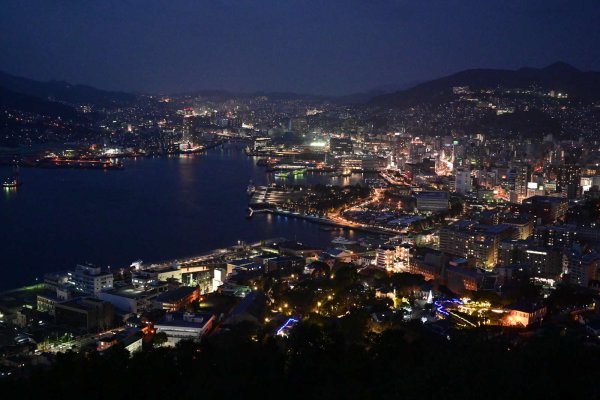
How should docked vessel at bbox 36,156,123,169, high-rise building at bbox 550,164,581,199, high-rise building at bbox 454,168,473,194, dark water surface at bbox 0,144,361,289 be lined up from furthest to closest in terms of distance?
docked vessel at bbox 36,156,123,169
high-rise building at bbox 454,168,473,194
high-rise building at bbox 550,164,581,199
dark water surface at bbox 0,144,361,289

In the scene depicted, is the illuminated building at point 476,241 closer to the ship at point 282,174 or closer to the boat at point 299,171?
the ship at point 282,174

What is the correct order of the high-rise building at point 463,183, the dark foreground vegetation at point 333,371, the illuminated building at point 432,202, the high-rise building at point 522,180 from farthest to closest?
the high-rise building at point 463,183
the high-rise building at point 522,180
the illuminated building at point 432,202
the dark foreground vegetation at point 333,371

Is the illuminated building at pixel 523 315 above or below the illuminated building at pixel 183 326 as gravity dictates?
above

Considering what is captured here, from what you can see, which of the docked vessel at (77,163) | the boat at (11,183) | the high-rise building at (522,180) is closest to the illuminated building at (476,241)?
the high-rise building at (522,180)

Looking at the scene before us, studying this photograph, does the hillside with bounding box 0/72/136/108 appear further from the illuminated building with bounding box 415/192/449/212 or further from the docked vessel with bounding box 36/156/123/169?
the illuminated building with bounding box 415/192/449/212

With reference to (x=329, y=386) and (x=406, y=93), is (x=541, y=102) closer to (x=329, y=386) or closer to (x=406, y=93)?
(x=406, y=93)

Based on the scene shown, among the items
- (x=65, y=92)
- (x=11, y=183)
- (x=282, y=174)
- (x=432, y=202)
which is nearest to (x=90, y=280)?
(x=432, y=202)

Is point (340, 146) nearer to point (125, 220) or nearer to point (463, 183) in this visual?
point (463, 183)

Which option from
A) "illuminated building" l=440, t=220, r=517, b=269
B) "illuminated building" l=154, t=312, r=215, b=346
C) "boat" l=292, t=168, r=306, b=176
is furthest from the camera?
"boat" l=292, t=168, r=306, b=176

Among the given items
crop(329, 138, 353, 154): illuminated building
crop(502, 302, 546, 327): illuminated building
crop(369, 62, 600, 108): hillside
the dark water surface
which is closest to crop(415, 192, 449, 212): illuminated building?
the dark water surface
